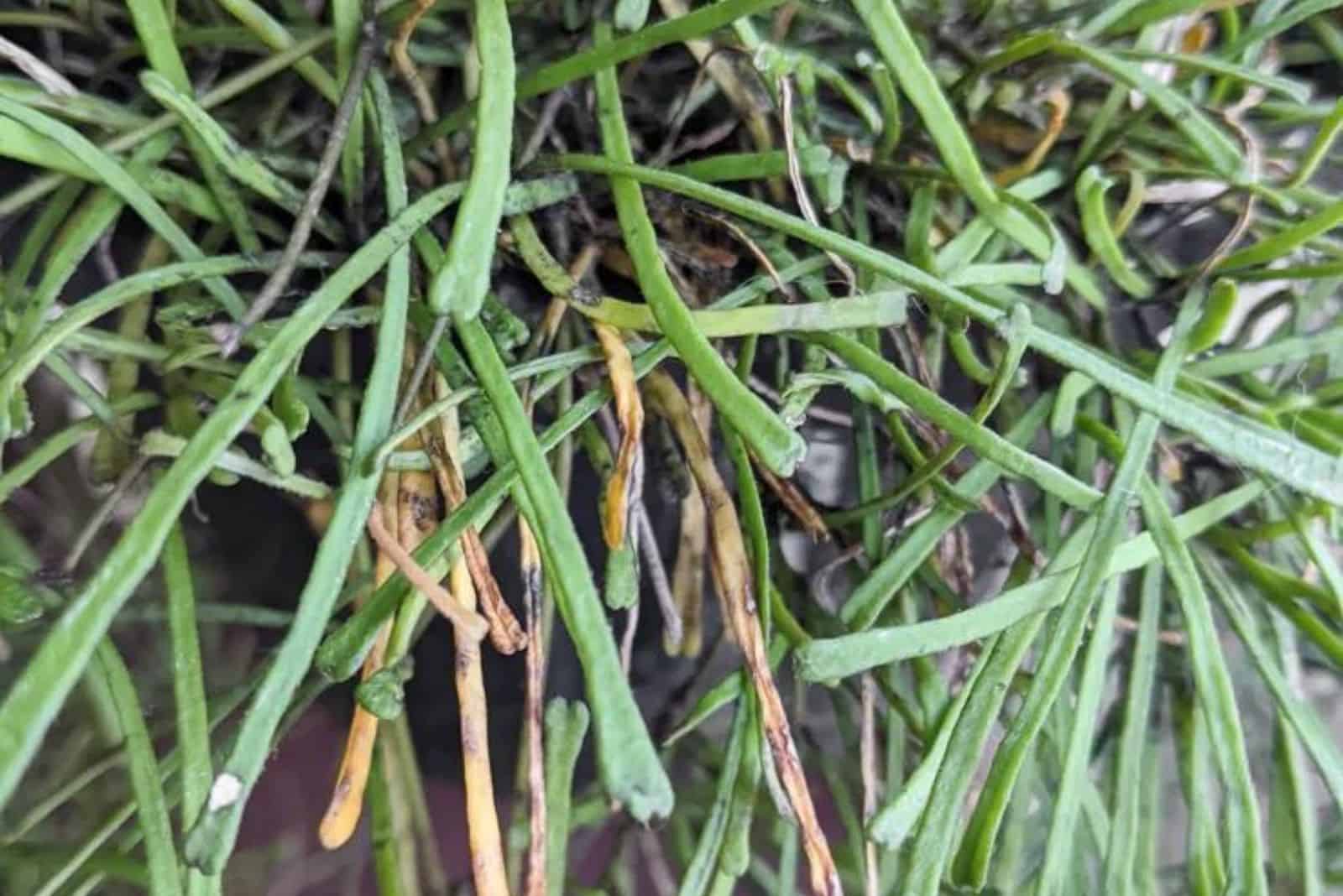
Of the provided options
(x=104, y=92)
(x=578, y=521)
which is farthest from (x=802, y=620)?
(x=104, y=92)

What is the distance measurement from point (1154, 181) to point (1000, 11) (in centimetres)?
5

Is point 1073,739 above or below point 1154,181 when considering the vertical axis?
below

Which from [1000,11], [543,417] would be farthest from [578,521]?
[1000,11]

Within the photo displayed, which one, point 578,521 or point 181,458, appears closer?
point 181,458

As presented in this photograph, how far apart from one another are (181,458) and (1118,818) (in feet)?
0.57

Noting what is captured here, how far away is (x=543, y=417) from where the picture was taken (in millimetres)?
230

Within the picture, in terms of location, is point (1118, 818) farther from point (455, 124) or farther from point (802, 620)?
point (455, 124)

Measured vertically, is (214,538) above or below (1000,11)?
below

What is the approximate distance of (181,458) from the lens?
0.14 m

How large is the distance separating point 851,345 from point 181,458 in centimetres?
10

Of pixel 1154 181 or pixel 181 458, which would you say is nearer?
pixel 181 458

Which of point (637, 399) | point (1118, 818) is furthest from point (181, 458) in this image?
point (1118, 818)

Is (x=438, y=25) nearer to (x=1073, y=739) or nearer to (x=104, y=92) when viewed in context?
(x=104, y=92)

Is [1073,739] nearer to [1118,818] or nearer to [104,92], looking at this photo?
[1118,818]
